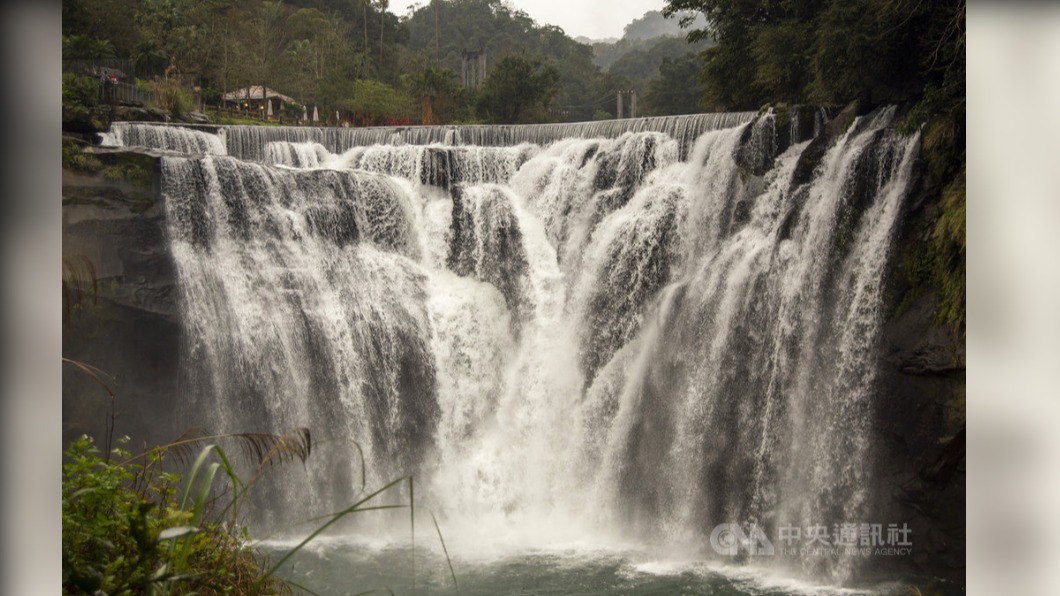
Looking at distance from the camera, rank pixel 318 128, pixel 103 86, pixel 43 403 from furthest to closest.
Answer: pixel 318 128 < pixel 103 86 < pixel 43 403

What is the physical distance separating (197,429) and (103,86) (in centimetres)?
138

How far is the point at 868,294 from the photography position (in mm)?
3525

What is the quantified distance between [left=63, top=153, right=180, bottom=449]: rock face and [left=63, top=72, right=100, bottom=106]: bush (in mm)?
238

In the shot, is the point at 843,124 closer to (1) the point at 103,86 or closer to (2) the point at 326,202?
(2) the point at 326,202

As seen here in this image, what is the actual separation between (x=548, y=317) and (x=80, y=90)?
2.02 metres

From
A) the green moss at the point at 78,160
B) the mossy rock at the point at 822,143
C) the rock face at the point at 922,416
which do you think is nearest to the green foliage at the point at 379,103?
the green moss at the point at 78,160

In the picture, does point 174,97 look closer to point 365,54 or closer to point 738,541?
point 365,54

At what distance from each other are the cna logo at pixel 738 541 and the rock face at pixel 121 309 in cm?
214

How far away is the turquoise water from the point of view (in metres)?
3.30

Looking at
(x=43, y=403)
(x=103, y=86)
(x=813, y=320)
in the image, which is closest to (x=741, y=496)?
(x=813, y=320)

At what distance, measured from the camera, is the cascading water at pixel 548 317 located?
3631 millimetres

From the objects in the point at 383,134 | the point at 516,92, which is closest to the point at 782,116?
the point at 516,92

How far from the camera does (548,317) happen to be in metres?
3.86

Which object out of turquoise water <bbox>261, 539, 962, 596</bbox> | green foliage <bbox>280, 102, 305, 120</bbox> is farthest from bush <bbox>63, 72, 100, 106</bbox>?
turquoise water <bbox>261, 539, 962, 596</bbox>
